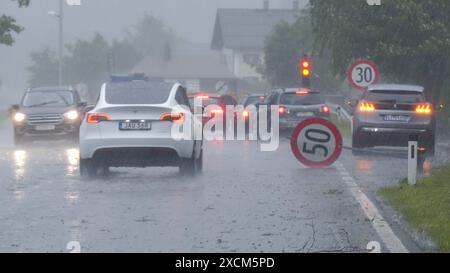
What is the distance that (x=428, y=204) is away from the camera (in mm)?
14117

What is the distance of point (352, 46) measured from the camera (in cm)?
3800

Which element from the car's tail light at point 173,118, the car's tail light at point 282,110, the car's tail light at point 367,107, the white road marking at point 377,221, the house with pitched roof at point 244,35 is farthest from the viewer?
the house with pitched roof at point 244,35

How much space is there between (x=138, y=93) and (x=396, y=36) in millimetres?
19599

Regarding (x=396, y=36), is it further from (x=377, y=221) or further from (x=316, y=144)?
(x=377, y=221)

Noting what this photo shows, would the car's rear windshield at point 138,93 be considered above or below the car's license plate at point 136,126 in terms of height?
above

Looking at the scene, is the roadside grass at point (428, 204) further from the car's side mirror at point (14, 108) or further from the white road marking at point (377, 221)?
the car's side mirror at point (14, 108)

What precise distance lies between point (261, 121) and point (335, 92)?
120 ft

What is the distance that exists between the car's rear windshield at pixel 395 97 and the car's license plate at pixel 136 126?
885 centimetres

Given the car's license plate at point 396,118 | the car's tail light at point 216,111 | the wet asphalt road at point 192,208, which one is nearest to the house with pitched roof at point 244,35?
the car's tail light at point 216,111

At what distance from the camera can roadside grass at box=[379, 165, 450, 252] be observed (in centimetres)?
1165

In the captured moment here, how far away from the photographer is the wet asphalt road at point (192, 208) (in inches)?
439

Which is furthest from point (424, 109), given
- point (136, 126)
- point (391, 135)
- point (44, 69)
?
point (44, 69)

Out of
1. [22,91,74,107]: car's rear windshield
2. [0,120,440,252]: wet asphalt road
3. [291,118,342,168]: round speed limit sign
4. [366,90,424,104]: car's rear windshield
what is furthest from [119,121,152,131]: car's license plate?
[22,91,74,107]: car's rear windshield

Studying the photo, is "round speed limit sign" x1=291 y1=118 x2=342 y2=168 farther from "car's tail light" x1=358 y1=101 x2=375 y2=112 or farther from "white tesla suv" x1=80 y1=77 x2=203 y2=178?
"car's tail light" x1=358 y1=101 x2=375 y2=112
